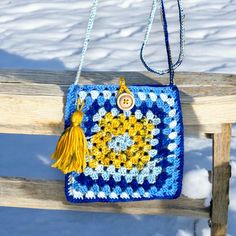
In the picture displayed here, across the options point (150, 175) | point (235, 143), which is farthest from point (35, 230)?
point (235, 143)

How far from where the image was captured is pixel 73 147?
1618 millimetres

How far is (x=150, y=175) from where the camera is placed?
1725 millimetres

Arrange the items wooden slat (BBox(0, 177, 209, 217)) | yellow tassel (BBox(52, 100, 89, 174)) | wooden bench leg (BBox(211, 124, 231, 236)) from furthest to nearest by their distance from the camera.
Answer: wooden slat (BBox(0, 177, 209, 217))
wooden bench leg (BBox(211, 124, 231, 236))
yellow tassel (BBox(52, 100, 89, 174))

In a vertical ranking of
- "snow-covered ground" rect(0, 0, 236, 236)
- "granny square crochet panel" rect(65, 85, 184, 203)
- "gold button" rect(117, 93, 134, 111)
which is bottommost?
"snow-covered ground" rect(0, 0, 236, 236)

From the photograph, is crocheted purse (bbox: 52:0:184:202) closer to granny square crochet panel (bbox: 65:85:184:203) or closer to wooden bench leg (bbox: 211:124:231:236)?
granny square crochet panel (bbox: 65:85:184:203)

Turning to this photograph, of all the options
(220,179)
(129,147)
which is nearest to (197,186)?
(220,179)

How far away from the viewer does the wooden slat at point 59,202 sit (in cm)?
188

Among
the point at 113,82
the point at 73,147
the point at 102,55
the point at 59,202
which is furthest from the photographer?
the point at 102,55

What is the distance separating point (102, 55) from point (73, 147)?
258 centimetres

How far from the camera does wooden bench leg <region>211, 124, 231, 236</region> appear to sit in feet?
5.77

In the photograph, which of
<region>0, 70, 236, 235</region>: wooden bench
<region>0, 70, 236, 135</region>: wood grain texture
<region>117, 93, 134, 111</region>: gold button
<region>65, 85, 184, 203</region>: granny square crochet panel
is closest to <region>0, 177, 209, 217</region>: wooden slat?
<region>0, 70, 236, 235</region>: wooden bench

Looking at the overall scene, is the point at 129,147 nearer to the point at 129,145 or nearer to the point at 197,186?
the point at 129,145

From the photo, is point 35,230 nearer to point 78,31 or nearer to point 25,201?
point 25,201

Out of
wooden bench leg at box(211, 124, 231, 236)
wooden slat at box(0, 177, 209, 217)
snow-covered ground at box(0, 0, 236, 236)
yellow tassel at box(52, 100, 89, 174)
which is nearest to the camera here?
yellow tassel at box(52, 100, 89, 174)
